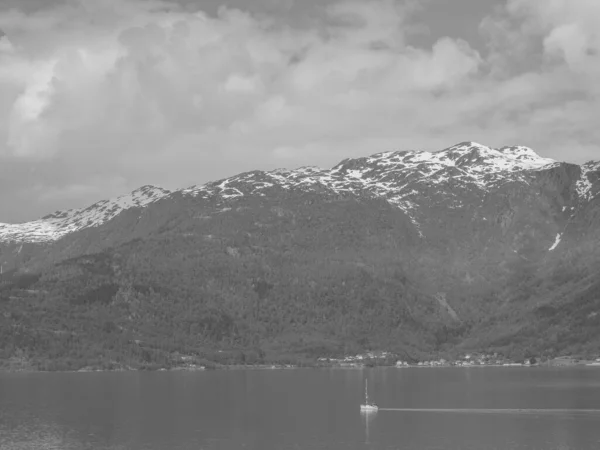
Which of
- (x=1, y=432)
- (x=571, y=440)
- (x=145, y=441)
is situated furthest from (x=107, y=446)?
(x=571, y=440)

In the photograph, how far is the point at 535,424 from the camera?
595ft

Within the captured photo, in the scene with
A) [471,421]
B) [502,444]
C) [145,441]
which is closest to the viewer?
[502,444]

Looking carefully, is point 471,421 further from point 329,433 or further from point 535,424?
point 329,433

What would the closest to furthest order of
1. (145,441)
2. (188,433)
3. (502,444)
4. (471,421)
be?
(502,444)
(145,441)
(188,433)
(471,421)

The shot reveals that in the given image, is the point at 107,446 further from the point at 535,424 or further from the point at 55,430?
the point at 535,424

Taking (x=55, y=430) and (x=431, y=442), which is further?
(x=55, y=430)

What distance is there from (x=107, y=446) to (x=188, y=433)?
816 inches

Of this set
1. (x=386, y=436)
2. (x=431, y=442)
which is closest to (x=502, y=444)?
(x=431, y=442)

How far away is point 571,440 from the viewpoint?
158 metres

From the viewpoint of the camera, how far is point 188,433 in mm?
174875

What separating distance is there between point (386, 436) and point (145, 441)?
46.9 m

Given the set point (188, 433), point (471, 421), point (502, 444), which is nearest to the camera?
point (502, 444)

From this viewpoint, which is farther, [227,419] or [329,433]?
[227,419]

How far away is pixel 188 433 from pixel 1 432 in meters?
40.0
